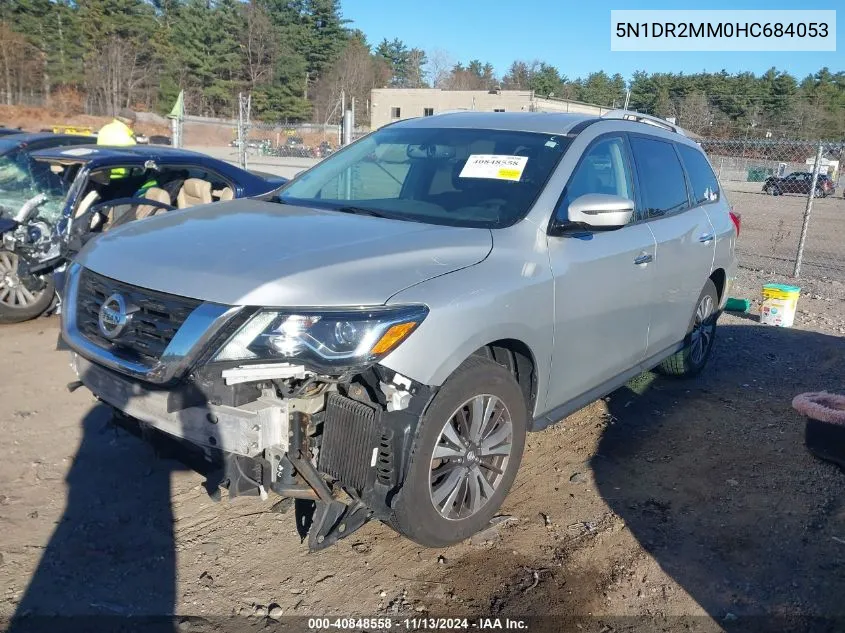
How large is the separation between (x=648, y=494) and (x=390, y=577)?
1.62 m

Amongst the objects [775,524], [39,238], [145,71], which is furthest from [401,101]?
[775,524]

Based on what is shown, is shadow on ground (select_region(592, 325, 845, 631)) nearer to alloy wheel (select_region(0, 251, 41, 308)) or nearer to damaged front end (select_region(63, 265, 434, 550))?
damaged front end (select_region(63, 265, 434, 550))

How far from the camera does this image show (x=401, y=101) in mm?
56250

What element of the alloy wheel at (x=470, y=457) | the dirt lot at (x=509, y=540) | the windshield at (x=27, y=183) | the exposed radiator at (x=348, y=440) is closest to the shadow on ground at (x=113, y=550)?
the dirt lot at (x=509, y=540)

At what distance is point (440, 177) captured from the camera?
4020mm

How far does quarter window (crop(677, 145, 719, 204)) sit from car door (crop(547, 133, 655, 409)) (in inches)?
46.6

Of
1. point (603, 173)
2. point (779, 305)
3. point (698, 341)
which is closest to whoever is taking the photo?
point (603, 173)

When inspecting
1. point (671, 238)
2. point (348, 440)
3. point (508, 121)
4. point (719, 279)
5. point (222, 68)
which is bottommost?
point (348, 440)

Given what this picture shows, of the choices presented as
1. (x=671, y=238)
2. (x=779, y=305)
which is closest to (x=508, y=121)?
(x=671, y=238)

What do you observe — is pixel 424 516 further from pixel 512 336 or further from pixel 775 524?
pixel 775 524

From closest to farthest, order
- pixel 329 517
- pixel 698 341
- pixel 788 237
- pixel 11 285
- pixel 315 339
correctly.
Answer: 1. pixel 315 339
2. pixel 329 517
3. pixel 698 341
4. pixel 11 285
5. pixel 788 237

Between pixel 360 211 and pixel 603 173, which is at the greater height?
pixel 603 173

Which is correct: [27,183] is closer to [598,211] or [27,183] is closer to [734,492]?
[598,211]

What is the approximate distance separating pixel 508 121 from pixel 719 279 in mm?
2584
